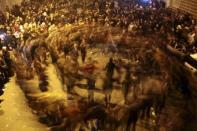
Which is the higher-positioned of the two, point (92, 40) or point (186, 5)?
point (186, 5)

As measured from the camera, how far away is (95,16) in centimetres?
2138

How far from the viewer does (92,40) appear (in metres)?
19.0

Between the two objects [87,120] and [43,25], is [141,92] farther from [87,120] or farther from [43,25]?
[43,25]

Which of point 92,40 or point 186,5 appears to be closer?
point 92,40

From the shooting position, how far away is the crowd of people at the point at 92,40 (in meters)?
14.6

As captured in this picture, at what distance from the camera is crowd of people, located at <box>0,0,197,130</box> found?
14.6m

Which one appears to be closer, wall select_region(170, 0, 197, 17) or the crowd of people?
the crowd of people

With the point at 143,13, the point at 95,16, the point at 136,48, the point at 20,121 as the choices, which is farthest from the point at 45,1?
the point at 20,121

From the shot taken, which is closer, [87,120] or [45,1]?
[87,120]

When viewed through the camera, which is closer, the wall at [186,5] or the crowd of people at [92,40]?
the crowd of people at [92,40]

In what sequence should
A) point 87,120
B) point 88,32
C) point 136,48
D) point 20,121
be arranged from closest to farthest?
point 87,120
point 20,121
point 136,48
point 88,32

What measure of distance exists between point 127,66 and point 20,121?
16.6ft

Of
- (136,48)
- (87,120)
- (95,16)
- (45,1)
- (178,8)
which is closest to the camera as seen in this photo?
(87,120)

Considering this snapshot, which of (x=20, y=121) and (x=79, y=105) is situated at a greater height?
(x=79, y=105)
